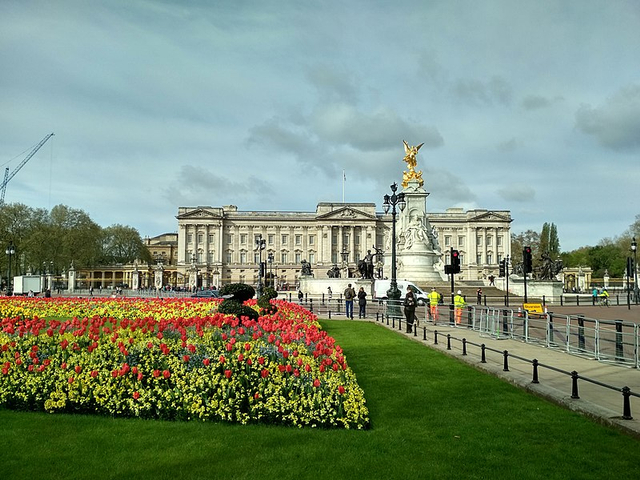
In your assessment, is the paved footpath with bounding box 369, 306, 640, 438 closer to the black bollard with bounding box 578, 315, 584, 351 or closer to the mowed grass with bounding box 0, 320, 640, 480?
the mowed grass with bounding box 0, 320, 640, 480

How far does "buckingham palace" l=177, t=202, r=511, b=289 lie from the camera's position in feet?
392

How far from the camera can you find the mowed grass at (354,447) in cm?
605

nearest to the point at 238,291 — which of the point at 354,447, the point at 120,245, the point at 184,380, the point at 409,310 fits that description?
the point at 184,380

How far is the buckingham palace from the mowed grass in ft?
362

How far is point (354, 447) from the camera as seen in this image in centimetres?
682

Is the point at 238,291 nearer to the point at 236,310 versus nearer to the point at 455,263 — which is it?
the point at 236,310

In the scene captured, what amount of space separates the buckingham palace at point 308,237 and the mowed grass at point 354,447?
110444 millimetres

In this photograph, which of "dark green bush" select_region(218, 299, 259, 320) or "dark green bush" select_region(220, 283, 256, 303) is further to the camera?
"dark green bush" select_region(220, 283, 256, 303)

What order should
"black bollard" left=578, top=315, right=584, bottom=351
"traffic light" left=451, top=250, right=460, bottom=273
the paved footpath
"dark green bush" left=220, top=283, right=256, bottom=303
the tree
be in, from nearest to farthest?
the paved footpath
"black bollard" left=578, top=315, right=584, bottom=351
"dark green bush" left=220, top=283, right=256, bottom=303
"traffic light" left=451, top=250, right=460, bottom=273
the tree

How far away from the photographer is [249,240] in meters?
123

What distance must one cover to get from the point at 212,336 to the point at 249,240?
113 meters

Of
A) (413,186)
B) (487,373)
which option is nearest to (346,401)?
(487,373)

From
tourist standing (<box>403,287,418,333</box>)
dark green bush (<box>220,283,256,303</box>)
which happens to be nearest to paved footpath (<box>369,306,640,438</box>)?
tourist standing (<box>403,287,418,333</box>)

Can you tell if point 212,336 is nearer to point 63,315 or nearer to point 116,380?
point 116,380
